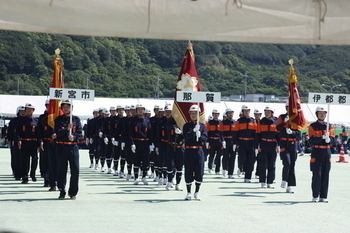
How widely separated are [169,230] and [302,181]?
36.2ft

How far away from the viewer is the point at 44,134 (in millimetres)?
16406

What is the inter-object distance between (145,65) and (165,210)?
120m

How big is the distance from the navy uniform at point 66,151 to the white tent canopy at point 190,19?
991 centimetres

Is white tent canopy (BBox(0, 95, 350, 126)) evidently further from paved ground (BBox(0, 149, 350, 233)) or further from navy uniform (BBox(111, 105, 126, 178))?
paved ground (BBox(0, 149, 350, 233))

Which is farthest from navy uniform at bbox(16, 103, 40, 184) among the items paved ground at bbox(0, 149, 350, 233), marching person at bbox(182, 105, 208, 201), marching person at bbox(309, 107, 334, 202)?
marching person at bbox(309, 107, 334, 202)

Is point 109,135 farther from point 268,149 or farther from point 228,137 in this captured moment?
point 268,149

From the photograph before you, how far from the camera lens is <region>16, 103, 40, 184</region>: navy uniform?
57.3ft

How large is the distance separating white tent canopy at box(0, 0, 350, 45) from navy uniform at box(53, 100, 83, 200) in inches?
390

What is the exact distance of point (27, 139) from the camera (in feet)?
57.6

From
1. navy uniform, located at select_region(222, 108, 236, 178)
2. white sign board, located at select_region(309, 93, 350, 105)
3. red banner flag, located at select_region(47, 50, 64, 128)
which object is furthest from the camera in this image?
navy uniform, located at select_region(222, 108, 236, 178)

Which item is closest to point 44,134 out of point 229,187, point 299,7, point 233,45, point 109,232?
point 229,187

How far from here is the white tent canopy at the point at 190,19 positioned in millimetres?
3449

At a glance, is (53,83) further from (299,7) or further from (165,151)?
(299,7)

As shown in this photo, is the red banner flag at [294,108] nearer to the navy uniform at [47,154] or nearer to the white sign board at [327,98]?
the white sign board at [327,98]
